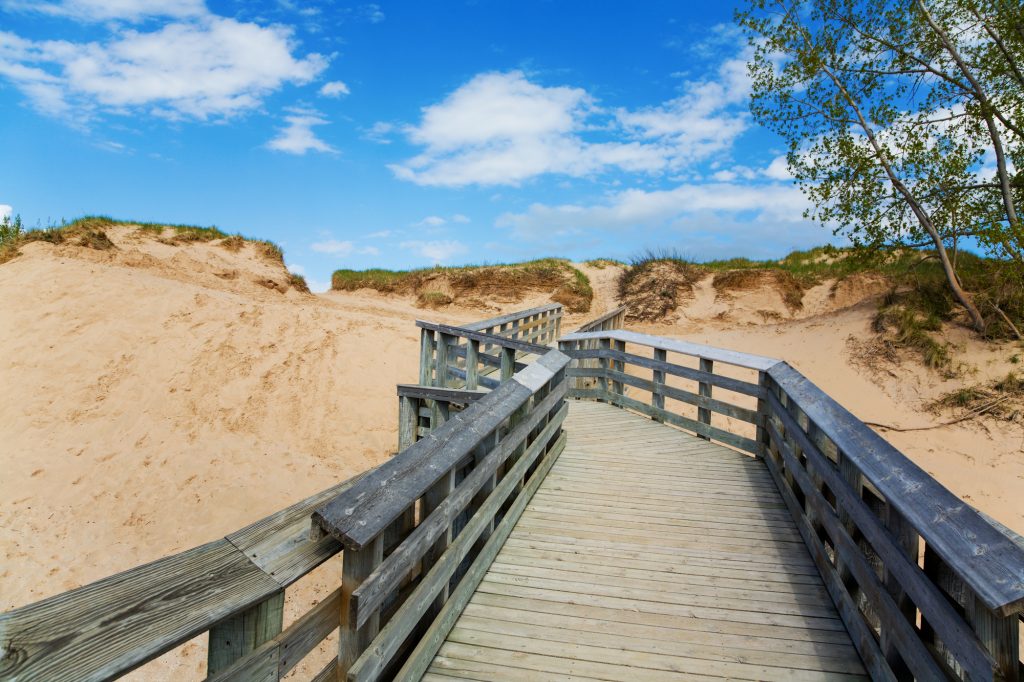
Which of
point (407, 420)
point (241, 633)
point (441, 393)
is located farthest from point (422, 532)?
point (407, 420)

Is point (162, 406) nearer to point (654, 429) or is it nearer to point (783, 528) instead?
point (654, 429)

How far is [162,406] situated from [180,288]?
5.61 metres

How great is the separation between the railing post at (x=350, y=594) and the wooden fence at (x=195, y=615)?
1.5 inches

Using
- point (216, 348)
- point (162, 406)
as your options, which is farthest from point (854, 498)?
point (216, 348)

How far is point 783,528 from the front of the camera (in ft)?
16.5

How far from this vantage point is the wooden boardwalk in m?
3.13

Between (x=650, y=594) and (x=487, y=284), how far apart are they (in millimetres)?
22034

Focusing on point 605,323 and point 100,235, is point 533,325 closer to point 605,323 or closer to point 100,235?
point 605,323

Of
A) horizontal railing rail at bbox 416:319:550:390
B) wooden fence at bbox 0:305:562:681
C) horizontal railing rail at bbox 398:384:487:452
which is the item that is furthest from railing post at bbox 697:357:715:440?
wooden fence at bbox 0:305:562:681

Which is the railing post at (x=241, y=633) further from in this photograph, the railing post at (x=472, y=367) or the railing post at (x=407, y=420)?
the railing post at (x=472, y=367)

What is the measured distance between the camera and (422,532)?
2.89 metres

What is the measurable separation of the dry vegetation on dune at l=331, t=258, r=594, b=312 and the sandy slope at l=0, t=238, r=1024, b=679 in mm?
A: 6358

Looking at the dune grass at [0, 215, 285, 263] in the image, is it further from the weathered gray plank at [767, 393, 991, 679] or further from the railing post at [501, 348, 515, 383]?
the weathered gray plank at [767, 393, 991, 679]

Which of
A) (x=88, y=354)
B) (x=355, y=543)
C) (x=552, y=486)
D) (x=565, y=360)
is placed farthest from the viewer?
(x=88, y=354)
